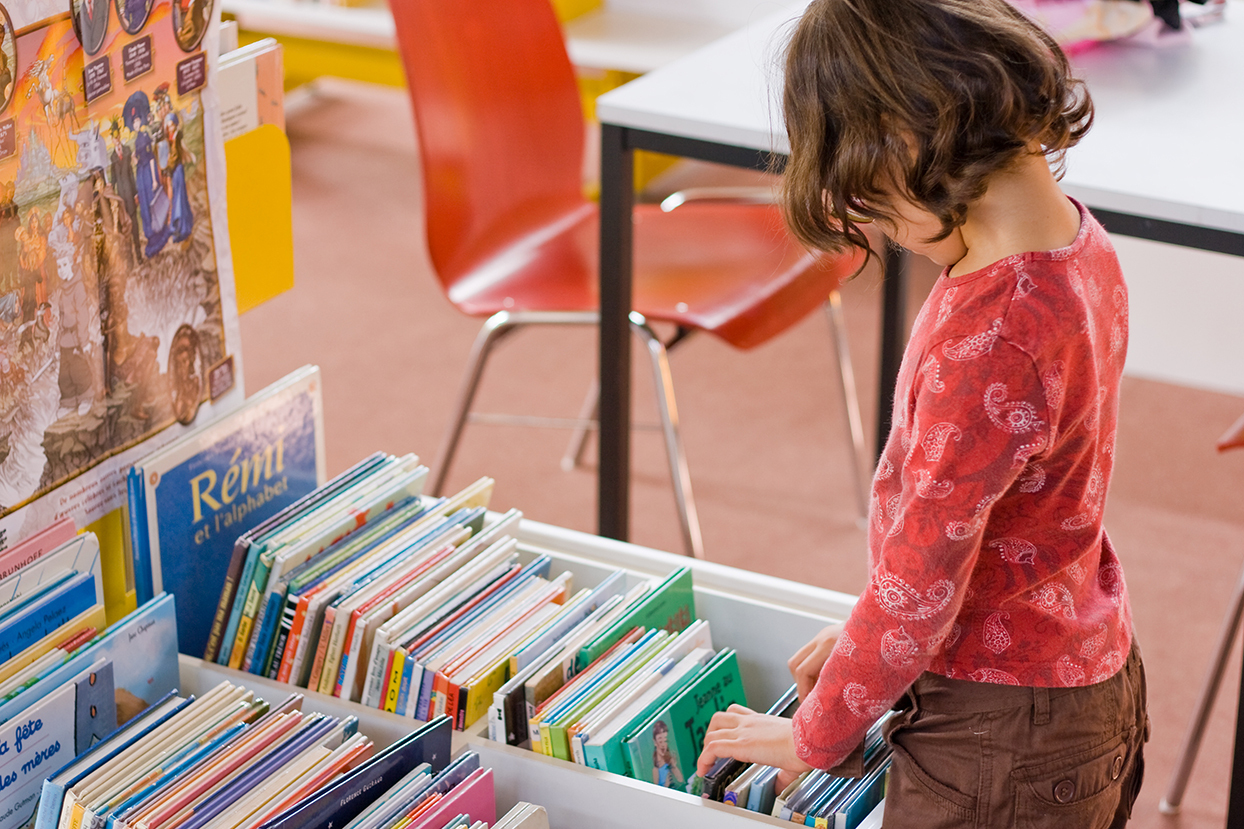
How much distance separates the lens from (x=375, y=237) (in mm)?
3912

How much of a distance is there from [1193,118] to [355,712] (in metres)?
1.30

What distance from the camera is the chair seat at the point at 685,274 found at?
221cm

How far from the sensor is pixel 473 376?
7.71 feet

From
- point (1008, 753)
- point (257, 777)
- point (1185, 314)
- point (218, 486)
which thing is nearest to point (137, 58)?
point (218, 486)

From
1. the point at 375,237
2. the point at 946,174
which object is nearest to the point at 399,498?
the point at 946,174

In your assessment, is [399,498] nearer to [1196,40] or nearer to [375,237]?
[1196,40]

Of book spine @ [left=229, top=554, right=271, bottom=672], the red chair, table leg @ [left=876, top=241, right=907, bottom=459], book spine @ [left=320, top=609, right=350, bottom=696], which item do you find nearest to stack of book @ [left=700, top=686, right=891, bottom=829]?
book spine @ [left=320, top=609, right=350, bottom=696]

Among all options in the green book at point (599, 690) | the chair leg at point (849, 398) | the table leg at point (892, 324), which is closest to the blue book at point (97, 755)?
the green book at point (599, 690)

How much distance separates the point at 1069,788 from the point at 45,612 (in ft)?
2.78

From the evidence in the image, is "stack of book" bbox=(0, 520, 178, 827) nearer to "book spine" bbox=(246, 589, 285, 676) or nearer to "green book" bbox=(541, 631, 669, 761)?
"book spine" bbox=(246, 589, 285, 676)

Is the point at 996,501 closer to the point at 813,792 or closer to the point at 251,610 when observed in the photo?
the point at 813,792

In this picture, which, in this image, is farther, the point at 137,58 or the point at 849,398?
the point at 849,398

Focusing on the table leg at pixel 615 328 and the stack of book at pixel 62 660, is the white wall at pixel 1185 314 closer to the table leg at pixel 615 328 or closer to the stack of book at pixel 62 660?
the table leg at pixel 615 328

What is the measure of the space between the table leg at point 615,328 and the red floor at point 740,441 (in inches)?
14.9
